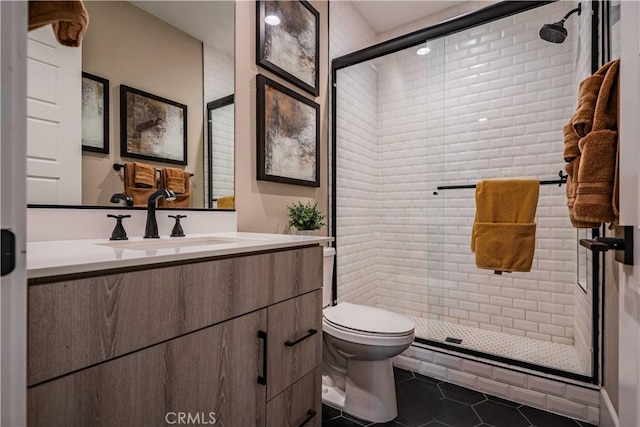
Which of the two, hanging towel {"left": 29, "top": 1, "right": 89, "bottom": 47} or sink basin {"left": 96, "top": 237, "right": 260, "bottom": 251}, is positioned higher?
hanging towel {"left": 29, "top": 1, "right": 89, "bottom": 47}

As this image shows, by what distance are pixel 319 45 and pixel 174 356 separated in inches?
87.6

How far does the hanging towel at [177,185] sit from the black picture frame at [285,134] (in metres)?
0.44

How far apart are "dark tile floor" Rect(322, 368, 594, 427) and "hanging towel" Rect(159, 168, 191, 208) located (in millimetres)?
1285

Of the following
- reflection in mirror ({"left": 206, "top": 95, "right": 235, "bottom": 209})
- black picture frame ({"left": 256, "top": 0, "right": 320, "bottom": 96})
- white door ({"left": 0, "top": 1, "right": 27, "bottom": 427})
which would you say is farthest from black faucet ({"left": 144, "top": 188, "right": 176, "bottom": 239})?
black picture frame ({"left": 256, "top": 0, "right": 320, "bottom": 96})

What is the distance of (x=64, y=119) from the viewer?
111cm

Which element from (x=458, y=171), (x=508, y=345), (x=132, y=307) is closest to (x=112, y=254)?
(x=132, y=307)

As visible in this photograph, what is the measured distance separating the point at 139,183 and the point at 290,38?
1340 mm

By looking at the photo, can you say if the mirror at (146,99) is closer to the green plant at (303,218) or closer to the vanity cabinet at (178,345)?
the green plant at (303,218)

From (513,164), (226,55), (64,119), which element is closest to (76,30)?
(64,119)

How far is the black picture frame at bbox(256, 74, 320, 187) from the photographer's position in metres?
1.84

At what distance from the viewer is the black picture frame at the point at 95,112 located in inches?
45.8

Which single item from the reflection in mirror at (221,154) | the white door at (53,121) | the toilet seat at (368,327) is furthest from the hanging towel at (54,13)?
the toilet seat at (368,327)

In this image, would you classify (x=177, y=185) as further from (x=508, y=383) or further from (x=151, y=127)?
(x=508, y=383)

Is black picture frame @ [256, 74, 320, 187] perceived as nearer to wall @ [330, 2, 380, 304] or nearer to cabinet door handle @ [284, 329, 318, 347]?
wall @ [330, 2, 380, 304]
